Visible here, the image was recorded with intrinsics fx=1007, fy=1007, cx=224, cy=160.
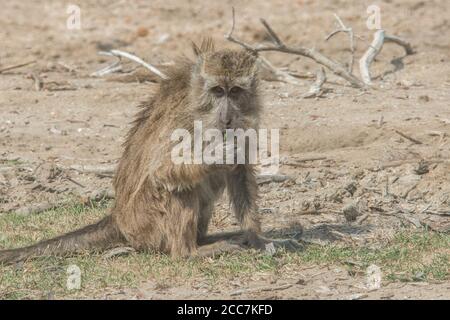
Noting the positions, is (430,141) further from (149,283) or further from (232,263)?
(149,283)

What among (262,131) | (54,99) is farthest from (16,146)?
(262,131)

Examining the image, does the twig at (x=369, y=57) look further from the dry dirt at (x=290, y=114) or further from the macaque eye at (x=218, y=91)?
the macaque eye at (x=218, y=91)

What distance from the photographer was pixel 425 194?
9.09 meters

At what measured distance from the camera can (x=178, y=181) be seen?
24.6 ft

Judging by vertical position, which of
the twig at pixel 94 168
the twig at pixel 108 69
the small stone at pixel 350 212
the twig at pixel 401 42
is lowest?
the small stone at pixel 350 212

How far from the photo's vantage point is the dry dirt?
28.9 ft

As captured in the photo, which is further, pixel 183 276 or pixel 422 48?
pixel 422 48

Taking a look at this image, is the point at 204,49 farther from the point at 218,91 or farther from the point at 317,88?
the point at 317,88

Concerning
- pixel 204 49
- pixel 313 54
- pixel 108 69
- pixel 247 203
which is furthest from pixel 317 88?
pixel 247 203

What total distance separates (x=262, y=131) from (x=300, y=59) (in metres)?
3.81

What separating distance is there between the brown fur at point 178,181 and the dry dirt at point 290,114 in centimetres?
77

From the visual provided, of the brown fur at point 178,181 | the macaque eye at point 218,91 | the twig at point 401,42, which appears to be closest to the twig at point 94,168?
the brown fur at point 178,181

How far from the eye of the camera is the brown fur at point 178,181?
7.47 meters

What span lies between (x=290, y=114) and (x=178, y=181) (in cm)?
396
